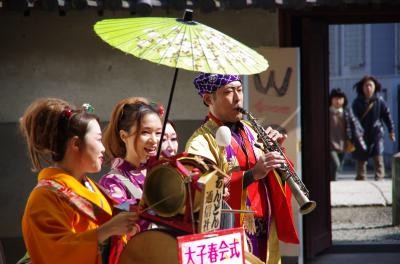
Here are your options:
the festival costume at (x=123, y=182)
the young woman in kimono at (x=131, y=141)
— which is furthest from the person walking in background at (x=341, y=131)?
the festival costume at (x=123, y=182)

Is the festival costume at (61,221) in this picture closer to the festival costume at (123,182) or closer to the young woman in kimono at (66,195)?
the young woman in kimono at (66,195)

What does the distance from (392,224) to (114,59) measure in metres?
4.28

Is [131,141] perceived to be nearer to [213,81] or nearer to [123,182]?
[123,182]

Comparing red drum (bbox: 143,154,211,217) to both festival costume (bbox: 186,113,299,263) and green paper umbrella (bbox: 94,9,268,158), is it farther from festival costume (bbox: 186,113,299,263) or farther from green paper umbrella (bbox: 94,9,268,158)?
festival costume (bbox: 186,113,299,263)

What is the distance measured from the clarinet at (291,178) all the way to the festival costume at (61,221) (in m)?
1.20

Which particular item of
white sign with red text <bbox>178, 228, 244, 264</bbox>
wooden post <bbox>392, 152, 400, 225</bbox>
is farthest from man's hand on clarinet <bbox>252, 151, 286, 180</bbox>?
wooden post <bbox>392, 152, 400, 225</bbox>

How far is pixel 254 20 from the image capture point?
815 centimetres

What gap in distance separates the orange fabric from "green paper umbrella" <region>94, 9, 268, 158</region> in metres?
0.47

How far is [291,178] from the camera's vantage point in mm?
4711

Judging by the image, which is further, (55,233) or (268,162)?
(268,162)

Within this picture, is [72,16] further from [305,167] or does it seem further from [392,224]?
[392,224]

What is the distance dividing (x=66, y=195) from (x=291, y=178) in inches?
A: 58.1

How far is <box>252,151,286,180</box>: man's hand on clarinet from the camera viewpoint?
465cm

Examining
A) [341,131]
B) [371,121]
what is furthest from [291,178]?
[341,131]
